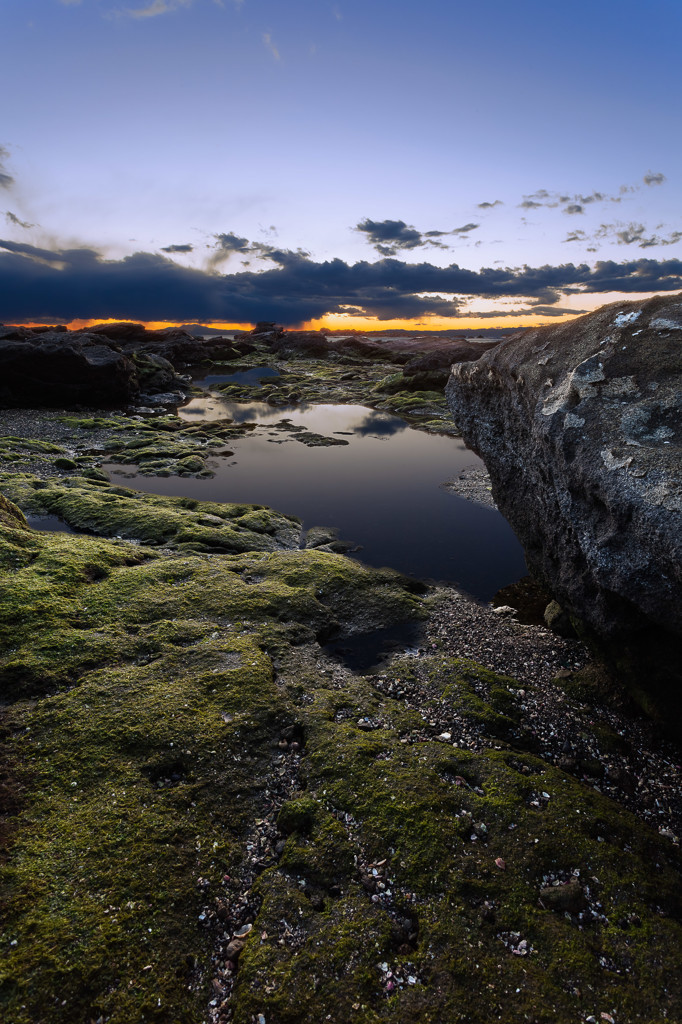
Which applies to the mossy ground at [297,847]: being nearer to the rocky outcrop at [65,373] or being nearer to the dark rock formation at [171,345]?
the rocky outcrop at [65,373]

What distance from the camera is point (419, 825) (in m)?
6.72

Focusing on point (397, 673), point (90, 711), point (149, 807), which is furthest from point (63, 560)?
point (397, 673)

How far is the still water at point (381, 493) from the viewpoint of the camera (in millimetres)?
17141

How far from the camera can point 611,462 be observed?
7910mm

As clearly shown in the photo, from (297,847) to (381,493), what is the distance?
18.7 m

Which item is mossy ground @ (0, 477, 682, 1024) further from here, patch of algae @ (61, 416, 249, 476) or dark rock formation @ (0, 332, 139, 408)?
dark rock formation @ (0, 332, 139, 408)

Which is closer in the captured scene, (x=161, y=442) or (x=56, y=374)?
(x=161, y=442)

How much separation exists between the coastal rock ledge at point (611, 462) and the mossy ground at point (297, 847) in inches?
116

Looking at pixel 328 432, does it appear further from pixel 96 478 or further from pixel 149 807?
pixel 149 807

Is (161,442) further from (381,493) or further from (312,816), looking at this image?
(312,816)

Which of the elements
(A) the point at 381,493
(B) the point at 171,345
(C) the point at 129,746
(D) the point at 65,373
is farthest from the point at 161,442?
(B) the point at 171,345

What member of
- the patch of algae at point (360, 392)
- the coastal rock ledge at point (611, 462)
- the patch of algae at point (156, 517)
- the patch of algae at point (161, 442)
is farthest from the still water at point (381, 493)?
the patch of algae at point (360, 392)

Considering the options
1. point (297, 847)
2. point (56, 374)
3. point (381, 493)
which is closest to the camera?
point (297, 847)

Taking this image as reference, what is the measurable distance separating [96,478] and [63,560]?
12876 millimetres
